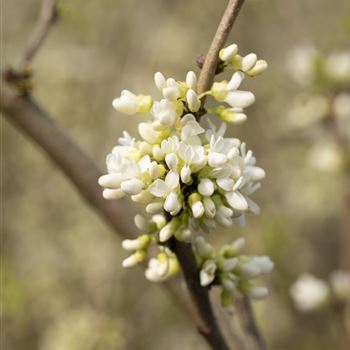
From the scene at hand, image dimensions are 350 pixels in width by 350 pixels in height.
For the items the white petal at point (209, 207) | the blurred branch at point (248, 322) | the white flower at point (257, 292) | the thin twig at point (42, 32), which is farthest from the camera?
the thin twig at point (42, 32)

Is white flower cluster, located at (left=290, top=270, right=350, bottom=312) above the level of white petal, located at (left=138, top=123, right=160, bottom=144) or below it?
below

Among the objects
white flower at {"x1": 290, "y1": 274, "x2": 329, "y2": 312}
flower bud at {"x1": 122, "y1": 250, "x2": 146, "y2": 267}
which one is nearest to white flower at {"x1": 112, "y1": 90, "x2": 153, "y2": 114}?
flower bud at {"x1": 122, "y1": 250, "x2": 146, "y2": 267}

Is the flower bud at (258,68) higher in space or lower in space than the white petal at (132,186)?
higher

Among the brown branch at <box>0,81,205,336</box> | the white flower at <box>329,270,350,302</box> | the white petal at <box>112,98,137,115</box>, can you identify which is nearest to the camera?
the white petal at <box>112,98,137,115</box>

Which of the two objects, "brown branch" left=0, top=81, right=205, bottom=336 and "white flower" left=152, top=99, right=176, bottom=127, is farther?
"brown branch" left=0, top=81, right=205, bottom=336

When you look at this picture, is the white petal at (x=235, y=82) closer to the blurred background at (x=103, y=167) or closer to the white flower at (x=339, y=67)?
the white flower at (x=339, y=67)

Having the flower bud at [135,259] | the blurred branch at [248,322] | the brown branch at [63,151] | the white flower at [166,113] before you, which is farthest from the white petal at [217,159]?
the blurred branch at [248,322]

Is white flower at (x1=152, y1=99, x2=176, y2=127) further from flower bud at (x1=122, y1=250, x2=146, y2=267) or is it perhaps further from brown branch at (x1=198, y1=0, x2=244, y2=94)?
flower bud at (x1=122, y1=250, x2=146, y2=267)

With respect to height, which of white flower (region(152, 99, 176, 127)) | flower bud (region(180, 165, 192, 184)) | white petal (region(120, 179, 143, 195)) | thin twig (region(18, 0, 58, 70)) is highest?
thin twig (region(18, 0, 58, 70))
